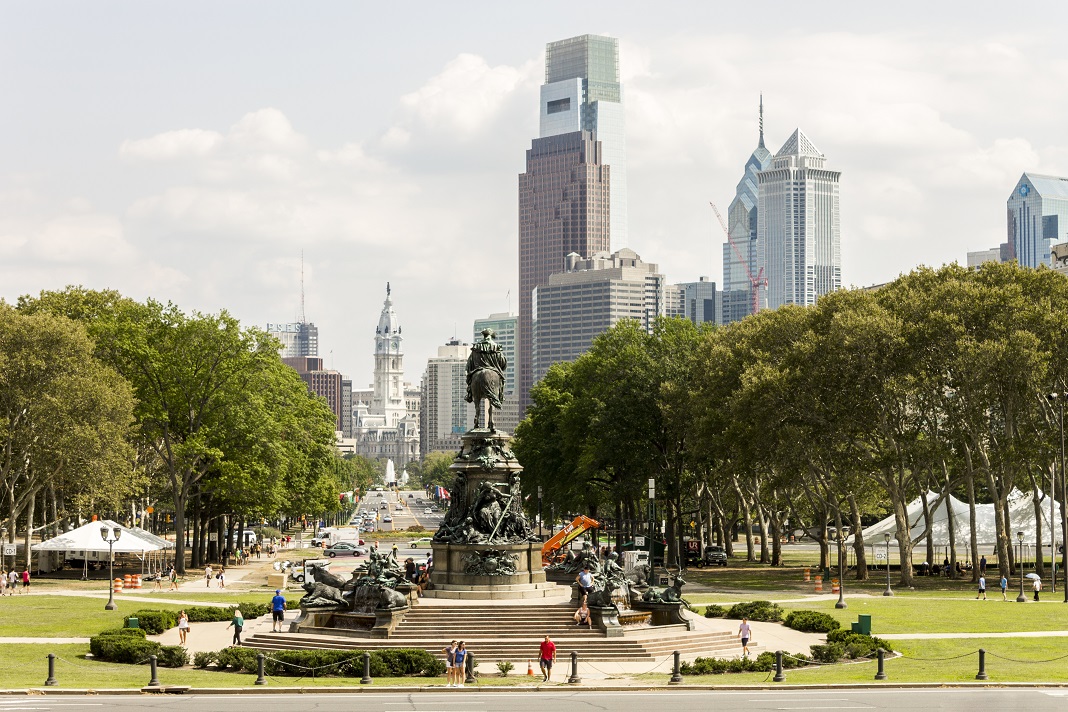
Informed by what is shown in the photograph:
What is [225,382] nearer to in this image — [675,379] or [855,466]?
[675,379]

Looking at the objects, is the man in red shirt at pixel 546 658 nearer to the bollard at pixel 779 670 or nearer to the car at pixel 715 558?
the bollard at pixel 779 670

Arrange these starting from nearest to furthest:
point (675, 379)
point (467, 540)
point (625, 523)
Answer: point (467, 540) < point (675, 379) < point (625, 523)

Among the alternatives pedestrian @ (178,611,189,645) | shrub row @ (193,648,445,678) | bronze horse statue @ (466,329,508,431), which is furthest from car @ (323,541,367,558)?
shrub row @ (193,648,445,678)

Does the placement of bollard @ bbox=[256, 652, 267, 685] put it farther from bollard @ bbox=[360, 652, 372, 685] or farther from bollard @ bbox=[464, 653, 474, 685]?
bollard @ bbox=[464, 653, 474, 685]

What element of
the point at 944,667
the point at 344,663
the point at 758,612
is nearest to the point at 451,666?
the point at 344,663

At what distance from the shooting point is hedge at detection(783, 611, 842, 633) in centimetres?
4681

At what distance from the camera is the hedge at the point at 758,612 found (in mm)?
50594

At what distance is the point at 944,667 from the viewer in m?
37.7

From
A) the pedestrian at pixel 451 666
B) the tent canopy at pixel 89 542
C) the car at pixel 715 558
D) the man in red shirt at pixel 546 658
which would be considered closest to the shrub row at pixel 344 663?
the pedestrian at pixel 451 666

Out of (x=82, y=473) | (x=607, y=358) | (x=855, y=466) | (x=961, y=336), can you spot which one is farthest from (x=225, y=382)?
(x=961, y=336)


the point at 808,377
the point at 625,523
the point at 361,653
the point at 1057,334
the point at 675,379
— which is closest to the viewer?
the point at 361,653

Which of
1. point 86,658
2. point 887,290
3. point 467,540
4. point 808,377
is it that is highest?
point 887,290

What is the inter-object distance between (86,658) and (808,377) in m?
40.6

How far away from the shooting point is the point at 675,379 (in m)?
87.3
